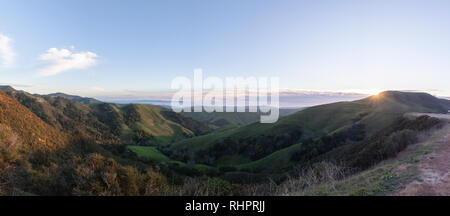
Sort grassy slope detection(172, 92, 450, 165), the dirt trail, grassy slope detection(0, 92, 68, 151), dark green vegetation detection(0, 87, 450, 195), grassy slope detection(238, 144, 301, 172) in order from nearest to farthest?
the dirt trail
dark green vegetation detection(0, 87, 450, 195)
grassy slope detection(0, 92, 68, 151)
grassy slope detection(238, 144, 301, 172)
grassy slope detection(172, 92, 450, 165)

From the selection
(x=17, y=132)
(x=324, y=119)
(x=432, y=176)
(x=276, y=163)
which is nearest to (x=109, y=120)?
(x=276, y=163)

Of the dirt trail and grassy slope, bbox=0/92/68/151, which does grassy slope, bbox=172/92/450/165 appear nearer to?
the dirt trail

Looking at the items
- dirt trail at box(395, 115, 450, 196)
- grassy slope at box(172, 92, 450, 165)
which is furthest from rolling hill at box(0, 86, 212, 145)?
dirt trail at box(395, 115, 450, 196)

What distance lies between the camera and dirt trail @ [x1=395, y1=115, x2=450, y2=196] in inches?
239

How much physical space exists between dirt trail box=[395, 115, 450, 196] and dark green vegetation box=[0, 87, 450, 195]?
1671 millimetres

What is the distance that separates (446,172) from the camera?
24.7 feet

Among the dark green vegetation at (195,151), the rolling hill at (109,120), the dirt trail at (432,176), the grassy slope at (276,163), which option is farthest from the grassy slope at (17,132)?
the rolling hill at (109,120)

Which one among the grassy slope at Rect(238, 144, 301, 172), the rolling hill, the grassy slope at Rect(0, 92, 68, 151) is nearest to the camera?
the grassy slope at Rect(0, 92, 68, 151)

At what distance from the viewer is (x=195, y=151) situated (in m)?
68.2

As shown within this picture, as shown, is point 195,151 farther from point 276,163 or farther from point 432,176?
point 432,176

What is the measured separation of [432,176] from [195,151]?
65.4m

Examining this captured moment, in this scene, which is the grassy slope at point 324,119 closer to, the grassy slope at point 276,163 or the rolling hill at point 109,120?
the grassy slope at point 276,163
